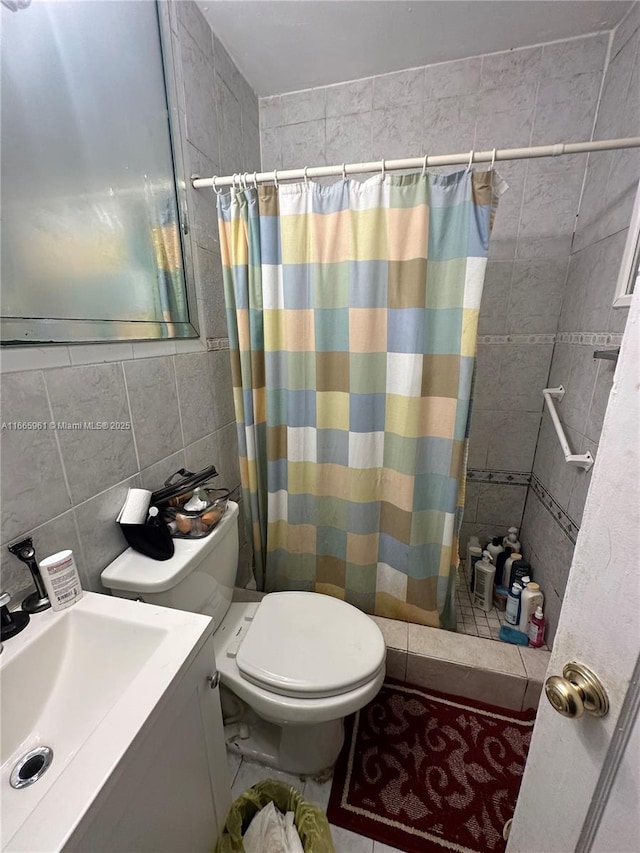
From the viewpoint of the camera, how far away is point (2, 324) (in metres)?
0.66

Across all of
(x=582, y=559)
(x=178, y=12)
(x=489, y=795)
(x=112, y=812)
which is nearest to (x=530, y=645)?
(x=489, y=795)

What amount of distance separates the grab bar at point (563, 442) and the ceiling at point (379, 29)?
4.36 feet

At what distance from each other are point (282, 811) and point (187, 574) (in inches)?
29.2

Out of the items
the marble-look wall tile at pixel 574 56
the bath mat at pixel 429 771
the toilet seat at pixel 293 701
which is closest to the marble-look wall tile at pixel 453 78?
the marble-look wall tile at pixel 574 56

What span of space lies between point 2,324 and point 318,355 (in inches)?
33.1

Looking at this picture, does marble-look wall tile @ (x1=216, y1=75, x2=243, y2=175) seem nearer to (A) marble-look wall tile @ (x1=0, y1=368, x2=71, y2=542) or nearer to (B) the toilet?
(A) marble-look wall tile @ (x1=0, y1=368, x2=71, y2=542)

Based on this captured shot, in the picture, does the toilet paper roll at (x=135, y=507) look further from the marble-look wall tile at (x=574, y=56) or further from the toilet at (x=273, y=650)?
the marble-look wall tile at (x=574, y=56)

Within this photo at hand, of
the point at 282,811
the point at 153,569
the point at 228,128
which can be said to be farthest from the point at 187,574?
the point at 228,128

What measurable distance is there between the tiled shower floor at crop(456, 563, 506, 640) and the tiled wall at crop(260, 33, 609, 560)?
17.2 inches

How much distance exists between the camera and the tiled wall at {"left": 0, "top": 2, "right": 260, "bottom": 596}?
692 mm

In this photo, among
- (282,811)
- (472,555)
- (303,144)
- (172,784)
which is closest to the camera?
(172,784)

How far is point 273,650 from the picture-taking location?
1.01 m

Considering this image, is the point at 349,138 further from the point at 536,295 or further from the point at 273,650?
the point at 273,650

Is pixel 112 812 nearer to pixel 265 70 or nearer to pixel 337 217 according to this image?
pixel 337 217
